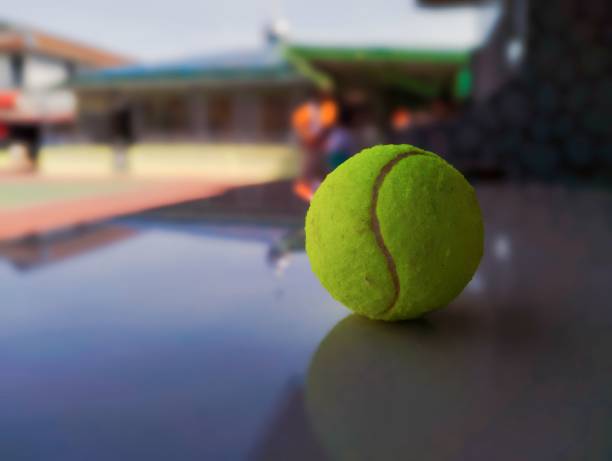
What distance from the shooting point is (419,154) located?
3.71ft

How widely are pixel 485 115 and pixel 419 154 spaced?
19.9ft

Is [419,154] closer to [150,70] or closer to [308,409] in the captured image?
[308,409]

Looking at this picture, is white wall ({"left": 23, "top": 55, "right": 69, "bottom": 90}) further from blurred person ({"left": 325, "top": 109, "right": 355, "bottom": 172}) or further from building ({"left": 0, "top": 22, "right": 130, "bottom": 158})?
blurred person ({"left": 325, "top": 109, "right": 355, "bottom": 172})

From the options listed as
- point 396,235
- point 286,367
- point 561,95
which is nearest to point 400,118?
point 561,95

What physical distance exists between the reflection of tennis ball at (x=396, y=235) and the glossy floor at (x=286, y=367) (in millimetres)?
76

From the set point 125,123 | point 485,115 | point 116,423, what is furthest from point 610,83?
point 125,123

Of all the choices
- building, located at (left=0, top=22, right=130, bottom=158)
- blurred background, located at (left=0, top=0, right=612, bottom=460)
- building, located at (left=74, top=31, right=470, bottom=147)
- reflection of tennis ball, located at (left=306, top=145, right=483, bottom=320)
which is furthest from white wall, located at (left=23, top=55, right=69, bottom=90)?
reflection of tennis ball, located at (left=306, top=145, right=483, bottom=320)

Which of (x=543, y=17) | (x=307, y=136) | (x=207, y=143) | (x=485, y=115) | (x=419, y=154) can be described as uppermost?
(x=543, y=17)

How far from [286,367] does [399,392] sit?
19 centimetres

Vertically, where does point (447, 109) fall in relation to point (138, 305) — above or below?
below

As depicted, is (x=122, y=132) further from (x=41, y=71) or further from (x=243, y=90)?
(x=41, y=71)

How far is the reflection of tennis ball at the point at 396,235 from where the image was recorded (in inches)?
40.3

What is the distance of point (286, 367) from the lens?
86 cm

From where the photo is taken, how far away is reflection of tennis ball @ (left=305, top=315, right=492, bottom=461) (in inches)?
24.2
